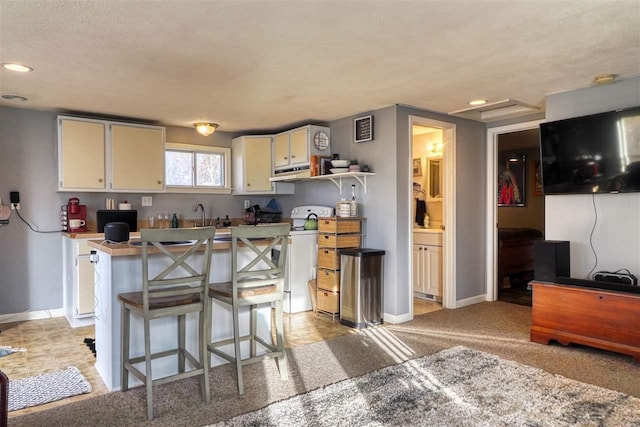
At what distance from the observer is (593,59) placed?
3.01 m

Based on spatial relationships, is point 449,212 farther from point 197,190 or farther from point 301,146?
point 197,190

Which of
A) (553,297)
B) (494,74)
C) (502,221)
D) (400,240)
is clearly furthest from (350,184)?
(502,221)

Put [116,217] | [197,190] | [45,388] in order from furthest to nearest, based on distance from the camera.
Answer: [197,190] < [116,217] < [45,388]

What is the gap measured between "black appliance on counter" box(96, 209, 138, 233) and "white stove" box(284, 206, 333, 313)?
1.94 meters

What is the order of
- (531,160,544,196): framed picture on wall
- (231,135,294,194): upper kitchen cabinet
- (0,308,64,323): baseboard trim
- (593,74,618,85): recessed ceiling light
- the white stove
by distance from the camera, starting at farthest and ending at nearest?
(531,160,544,196): framed picture on wall → (231,135,294,194): upper kitchen cabinet → the white stove → (0,308,64,323): baseboard trim → (593,74,618,85): recessed ceiling light

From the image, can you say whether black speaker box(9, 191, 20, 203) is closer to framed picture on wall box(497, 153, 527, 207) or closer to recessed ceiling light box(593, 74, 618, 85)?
recessed ceiling light box(593, 74, 618, 85)

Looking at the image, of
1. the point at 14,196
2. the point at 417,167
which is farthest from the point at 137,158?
the point at 417,167

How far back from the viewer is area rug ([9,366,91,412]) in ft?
8.36

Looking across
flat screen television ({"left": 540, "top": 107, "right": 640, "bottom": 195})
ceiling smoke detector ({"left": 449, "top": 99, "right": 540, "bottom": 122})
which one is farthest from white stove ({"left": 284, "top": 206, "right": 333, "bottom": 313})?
flat screen television ({"left": 540, "top": 107, "right": 640, "bottom": 195})

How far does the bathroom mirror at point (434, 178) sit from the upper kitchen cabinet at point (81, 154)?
4041 millimetres

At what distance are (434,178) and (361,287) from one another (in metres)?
2.36

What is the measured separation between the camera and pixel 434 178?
19.0 ft

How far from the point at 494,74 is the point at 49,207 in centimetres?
468

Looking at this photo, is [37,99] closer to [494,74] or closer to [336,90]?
[336,90]
